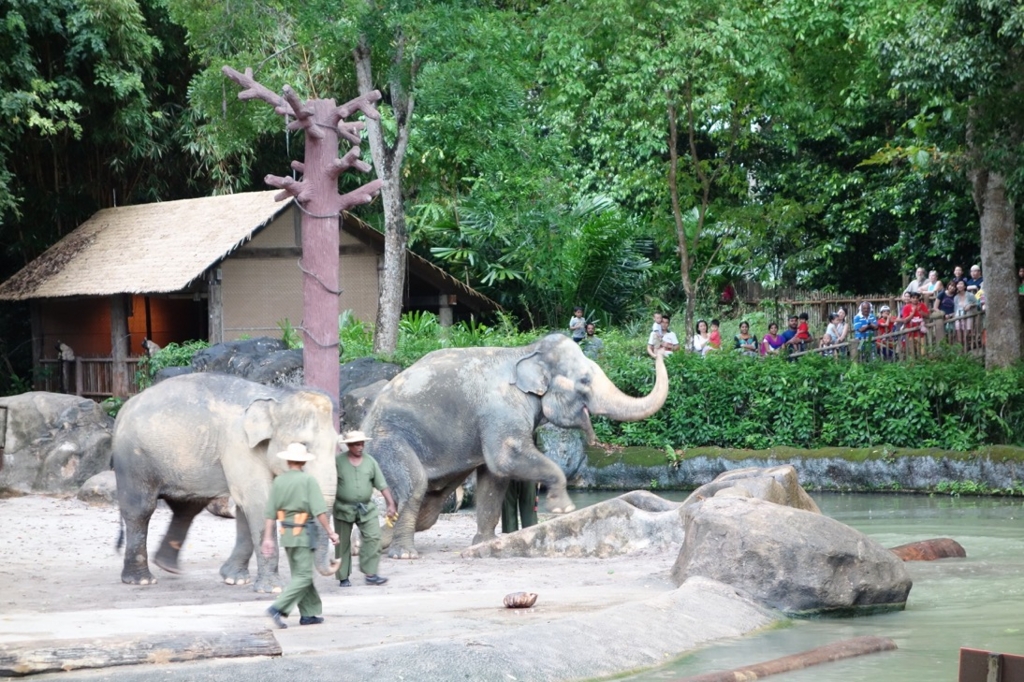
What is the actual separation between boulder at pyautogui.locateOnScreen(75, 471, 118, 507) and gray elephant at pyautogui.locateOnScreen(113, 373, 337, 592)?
7.41 metres

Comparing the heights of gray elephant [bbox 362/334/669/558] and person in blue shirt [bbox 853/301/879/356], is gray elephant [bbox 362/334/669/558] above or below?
below

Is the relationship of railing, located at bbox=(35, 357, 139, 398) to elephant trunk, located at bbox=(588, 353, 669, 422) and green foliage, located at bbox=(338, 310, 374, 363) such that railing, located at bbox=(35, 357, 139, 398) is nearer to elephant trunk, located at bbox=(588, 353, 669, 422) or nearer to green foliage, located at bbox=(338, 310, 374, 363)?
green foliage, located at bbox=(338, 310, 374, 363)

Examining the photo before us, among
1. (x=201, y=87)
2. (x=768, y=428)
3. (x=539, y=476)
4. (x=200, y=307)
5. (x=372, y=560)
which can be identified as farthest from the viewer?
(x=200, y=307)

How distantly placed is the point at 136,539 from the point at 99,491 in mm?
7861

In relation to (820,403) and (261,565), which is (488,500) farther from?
(820,403)

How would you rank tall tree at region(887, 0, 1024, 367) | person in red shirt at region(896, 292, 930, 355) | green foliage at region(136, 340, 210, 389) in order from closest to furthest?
tall tree at region(887, 0, 1024, 367)
person in red shirt at region(896, 292, 930, 355)
green foliage at region(136, 340, 210, 389)

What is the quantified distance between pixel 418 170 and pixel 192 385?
16.8 m

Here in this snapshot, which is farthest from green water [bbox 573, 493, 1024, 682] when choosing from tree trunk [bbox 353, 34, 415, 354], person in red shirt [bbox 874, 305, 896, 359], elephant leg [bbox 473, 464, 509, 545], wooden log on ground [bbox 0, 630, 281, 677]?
tree trunk [bbox 353, 34, 415, 354]

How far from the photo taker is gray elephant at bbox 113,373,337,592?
10.9 m

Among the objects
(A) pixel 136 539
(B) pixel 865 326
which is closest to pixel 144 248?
(B) pixel 865 326

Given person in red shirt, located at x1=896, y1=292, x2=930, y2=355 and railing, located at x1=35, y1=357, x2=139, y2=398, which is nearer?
person in red shirt, located at x1=896, y1=292, x2=930, y2=355

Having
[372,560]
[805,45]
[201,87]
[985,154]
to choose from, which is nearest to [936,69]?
[985,154]

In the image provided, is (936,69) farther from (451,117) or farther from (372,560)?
(372,560)

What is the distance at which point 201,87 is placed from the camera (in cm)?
2436
